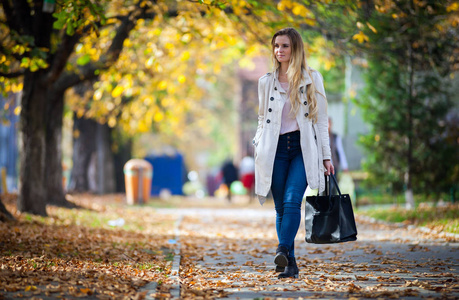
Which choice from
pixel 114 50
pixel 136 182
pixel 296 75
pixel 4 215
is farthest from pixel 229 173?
pixel 296 75

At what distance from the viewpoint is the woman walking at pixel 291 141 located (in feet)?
19.2

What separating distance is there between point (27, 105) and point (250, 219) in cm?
559

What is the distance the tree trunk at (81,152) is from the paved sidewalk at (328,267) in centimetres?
1229

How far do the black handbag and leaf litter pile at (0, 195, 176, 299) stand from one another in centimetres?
152

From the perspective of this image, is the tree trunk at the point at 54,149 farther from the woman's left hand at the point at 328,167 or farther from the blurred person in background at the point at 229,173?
the woman's left hand at the point at 328,167

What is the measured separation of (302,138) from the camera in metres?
5.84

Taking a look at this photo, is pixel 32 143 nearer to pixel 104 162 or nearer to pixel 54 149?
pixel 54 149

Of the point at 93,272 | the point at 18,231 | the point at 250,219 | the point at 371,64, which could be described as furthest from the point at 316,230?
the point at 371,64

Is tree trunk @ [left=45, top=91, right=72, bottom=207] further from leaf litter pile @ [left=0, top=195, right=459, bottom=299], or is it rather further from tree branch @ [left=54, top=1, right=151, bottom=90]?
leaf litter pile @ [left=0, top=195, right=459, bottom=299]

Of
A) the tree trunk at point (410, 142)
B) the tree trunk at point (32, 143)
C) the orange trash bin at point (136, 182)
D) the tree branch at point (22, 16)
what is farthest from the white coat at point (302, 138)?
the orange trash bin at point (136, 182)

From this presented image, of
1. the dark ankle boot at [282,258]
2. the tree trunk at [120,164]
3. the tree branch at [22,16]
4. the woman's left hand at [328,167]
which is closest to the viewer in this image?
the dark ankle boot at [282,258]

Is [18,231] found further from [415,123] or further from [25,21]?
[415,123]

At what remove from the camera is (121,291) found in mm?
5172

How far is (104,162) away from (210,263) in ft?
55.4
